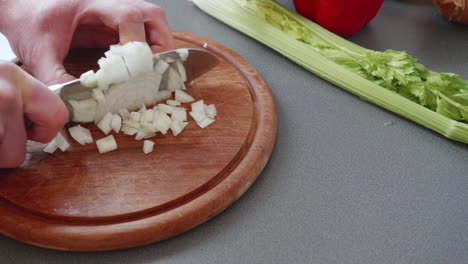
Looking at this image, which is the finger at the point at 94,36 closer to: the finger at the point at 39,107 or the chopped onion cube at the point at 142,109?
the chopped onion cube at the point at 142,109

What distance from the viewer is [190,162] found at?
1.05 m

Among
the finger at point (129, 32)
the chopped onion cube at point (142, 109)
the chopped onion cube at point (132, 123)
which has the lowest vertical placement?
the chopped onion cube at point (132, 123)

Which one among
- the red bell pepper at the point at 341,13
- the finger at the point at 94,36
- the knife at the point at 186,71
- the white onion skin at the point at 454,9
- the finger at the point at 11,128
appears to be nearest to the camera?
the finger at the point at 11,128

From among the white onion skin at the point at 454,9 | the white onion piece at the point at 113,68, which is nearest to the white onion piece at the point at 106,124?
the white onion piece at the point at 113,68

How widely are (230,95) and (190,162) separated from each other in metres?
0.29

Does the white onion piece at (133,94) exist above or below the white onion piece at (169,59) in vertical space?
below

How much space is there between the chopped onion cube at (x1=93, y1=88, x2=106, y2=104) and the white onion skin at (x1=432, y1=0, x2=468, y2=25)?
4.47 feet

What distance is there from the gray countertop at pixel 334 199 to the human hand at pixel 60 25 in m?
0.43

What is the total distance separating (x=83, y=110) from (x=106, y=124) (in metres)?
0.07

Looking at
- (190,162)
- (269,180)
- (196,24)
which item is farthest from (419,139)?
(196,24)

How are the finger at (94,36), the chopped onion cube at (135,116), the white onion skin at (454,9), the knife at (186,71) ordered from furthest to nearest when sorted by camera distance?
the white onion skin at (454,9) → the finger at (94,36) → the chopped onion cube at (135,116) → the knife at (186,71)

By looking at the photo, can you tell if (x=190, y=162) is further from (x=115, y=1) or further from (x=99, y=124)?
(x=115, y=1)

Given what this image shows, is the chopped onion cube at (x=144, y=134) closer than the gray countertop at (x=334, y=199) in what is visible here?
No

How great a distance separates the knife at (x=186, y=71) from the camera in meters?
1.05
